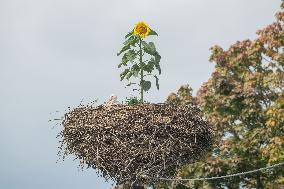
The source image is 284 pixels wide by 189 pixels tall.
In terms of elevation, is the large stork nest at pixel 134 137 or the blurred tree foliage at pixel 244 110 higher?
the blurred tree foliage at pixel 244 110

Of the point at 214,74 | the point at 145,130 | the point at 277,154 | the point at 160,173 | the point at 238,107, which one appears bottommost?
the point at 160,173

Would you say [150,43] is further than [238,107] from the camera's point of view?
No

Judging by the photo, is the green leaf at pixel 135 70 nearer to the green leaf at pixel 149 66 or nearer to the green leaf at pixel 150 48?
the green leaf at pixel 149 66

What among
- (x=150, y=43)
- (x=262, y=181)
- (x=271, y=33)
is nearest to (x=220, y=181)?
(x=262, y=181)

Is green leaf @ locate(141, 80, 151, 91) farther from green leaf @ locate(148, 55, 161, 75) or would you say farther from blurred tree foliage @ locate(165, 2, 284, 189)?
blurred tree foliage @ locate(165, 2, 284, 189)

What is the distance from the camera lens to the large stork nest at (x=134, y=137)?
7.36 metres

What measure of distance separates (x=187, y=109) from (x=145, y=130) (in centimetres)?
77

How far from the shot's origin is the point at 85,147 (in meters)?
7.58

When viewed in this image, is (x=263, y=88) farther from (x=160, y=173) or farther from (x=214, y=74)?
(x=160, y=173)

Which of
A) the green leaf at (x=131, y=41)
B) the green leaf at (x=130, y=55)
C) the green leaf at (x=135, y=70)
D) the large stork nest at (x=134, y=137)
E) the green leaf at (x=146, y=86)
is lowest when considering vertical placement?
the large stork nest at (x=134, y=137)

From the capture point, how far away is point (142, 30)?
8.66 meters

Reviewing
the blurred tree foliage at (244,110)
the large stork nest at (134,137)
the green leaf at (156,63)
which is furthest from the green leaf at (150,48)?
the blurred tree foliage at (244,110)

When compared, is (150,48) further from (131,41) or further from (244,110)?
(244,110)

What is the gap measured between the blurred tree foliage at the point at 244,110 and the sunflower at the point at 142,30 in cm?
992
